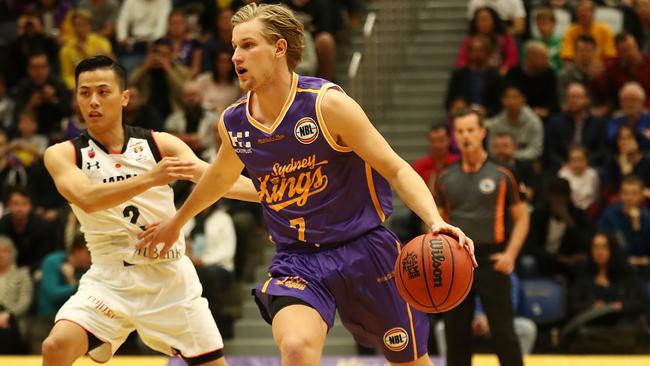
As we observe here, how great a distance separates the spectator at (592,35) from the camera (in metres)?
13.4

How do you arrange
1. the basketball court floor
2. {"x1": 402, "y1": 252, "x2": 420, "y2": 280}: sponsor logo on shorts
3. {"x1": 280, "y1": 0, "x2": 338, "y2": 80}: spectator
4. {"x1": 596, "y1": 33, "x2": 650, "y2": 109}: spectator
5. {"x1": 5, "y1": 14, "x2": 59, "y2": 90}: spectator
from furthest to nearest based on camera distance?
{"x1": 5, "y1": 14, "x2": 59, "y2": 90}: spectator
{"x1": 280, "y1": 0, "x2": 338, "y2": 80}: spectator
{"x1": 596, "y1": 33, "x2": 650, "y2": 109}: spectator
the basketball court floor
{"x1": 402, "y1": 252, "x2": 420, "y2": 280}: sponsor logo on shorts

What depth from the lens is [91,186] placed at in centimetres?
592

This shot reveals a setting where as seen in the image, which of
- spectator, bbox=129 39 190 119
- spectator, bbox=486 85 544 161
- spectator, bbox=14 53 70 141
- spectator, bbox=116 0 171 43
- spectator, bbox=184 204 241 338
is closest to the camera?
spectator, bbox=184 204 241 338

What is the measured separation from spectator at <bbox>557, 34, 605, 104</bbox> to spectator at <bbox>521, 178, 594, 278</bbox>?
2213 millimetres

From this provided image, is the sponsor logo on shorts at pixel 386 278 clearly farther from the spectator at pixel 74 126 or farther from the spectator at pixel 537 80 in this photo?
the spectator at pixel 537 80

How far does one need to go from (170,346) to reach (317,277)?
51.4 inches

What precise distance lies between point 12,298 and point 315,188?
657cm

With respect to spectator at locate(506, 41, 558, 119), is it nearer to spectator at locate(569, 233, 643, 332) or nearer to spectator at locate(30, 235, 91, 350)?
spectator at locate(569, 233, 643, 332)

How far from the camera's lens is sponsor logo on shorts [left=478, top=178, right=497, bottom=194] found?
820cm

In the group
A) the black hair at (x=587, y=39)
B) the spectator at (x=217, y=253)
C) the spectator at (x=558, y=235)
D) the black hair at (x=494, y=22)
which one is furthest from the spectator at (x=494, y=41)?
the spectator at (x=217, y=253)

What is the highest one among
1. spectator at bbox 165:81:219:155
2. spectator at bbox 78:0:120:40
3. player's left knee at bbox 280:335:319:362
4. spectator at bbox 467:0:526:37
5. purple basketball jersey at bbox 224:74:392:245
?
spectator at bbox 78:0:120:40

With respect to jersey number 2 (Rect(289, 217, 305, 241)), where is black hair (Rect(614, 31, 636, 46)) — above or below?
above

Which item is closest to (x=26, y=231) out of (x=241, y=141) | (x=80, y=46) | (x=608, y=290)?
(x=80, y=46)

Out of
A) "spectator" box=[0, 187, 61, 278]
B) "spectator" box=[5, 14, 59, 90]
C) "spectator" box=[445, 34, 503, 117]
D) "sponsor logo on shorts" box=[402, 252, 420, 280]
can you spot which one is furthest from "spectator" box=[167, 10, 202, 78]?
"sponsor logo on shorts" box=[402, 252, 420, 280]
